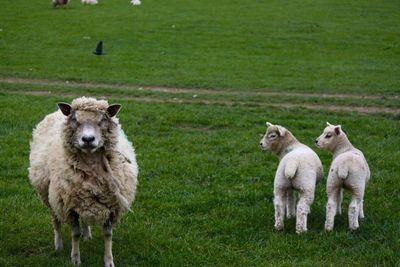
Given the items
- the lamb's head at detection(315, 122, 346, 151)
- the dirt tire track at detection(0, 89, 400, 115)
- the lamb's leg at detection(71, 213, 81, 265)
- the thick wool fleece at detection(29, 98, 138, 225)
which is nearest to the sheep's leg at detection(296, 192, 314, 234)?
the lamb's head at detection(315, 122, 346, 151)

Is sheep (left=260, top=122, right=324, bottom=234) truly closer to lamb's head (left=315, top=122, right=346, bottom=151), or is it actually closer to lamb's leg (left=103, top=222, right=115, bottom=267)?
lamb's head (left=315, top=122, right=346, bottom=151)

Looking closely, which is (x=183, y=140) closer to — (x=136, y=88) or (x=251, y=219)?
(x=251, y=219)

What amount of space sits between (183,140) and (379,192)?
4808 mm

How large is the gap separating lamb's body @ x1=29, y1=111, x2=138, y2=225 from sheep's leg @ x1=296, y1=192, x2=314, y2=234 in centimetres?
212

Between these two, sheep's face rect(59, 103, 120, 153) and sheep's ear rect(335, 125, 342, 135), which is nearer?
sheep's face rect(59, 103, 120, 153)

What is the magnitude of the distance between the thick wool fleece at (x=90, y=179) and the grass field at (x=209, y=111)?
68 cm

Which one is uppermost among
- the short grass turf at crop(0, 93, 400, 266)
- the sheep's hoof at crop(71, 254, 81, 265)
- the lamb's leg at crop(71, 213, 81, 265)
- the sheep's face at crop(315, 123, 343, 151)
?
the sheep's face at crop(315, 123, 343, 151)

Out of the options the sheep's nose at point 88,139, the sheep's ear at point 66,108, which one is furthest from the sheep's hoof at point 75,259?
the sheep's ear at point 66,108

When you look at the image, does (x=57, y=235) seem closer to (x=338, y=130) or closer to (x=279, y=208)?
(x=279, y=208)

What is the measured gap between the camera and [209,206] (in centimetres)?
893

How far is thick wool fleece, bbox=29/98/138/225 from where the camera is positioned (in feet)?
22.2

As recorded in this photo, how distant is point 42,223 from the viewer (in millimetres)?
8203

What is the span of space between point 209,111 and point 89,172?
29.9 ft

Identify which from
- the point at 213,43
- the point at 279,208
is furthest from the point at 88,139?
the point at 213,43
